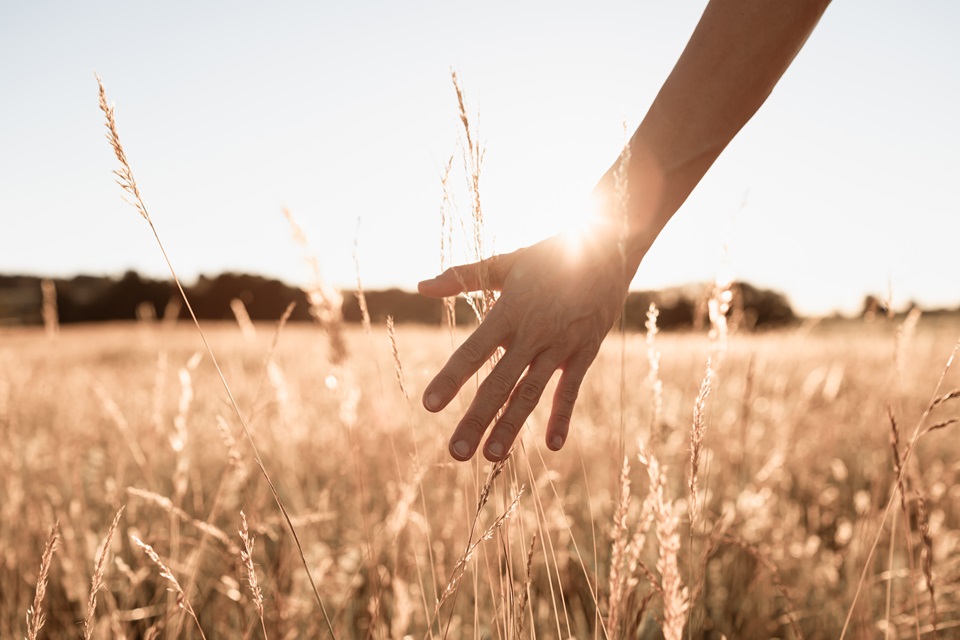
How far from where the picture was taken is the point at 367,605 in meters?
2.42

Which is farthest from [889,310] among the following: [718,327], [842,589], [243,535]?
[243,535]

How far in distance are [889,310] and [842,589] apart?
1.32 metres

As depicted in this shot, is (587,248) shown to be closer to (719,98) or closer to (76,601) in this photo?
(719,98)

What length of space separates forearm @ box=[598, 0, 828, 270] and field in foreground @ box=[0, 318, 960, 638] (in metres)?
0.41

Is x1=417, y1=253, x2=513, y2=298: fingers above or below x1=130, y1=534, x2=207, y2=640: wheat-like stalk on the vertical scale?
above

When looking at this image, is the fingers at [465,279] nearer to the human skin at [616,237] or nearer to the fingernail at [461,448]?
the human skin at [616,237]

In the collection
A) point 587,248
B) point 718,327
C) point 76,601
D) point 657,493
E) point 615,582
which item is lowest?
point 76,601

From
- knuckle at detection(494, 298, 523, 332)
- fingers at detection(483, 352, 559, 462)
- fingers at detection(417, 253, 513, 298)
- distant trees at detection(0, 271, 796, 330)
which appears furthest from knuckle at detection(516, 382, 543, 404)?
distant trees at detection(0, 271, 796, 330)

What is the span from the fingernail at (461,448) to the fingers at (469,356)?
72 mm

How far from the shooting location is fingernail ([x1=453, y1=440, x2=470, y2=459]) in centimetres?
106

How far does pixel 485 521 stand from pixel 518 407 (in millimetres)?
1259

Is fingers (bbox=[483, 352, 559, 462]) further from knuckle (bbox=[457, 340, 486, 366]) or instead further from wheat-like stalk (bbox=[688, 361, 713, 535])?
wheat-like stalk (bbox=[688, 361, 713, 535])

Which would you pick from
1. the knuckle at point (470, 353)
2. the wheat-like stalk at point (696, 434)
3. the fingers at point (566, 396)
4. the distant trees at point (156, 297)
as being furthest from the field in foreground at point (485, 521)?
the distant trees at point (156, 297)

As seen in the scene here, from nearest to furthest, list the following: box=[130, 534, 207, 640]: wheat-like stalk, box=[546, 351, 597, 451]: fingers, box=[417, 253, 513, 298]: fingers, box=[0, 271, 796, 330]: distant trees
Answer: box=[130, 534, 207, 640]: wheat-like stalk
box=[546, 351, 597, 451]: fingers
box=[417, 253, 513, 298]: fingers
box=[0, 271, 796, 330]: distant trees
